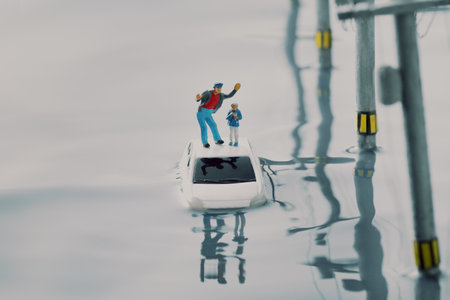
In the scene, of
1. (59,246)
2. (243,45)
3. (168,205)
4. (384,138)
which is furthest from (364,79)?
(243,45)

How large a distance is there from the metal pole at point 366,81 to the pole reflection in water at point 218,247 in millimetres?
4474

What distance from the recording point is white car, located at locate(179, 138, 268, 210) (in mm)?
13516

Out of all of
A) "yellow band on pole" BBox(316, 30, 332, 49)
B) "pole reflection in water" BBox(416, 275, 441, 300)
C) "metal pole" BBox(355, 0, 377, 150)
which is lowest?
"pole reflection in water" BBox(416, 275, 441, 300)

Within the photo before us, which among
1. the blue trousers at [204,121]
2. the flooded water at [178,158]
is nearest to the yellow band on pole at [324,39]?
the flooded water at [178,158]

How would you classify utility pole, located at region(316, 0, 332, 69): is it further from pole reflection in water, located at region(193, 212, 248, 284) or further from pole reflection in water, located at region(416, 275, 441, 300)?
pole reflection in water, located at region(416, 275, 441, 300)

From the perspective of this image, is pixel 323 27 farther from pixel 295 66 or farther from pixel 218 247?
pixel 218 247

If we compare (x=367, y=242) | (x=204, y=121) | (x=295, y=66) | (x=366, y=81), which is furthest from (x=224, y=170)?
(x=295, y=66)

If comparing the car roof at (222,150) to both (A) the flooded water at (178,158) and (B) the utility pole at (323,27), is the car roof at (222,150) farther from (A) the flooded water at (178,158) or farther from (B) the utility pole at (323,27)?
(B) the utility pole at (323,27)

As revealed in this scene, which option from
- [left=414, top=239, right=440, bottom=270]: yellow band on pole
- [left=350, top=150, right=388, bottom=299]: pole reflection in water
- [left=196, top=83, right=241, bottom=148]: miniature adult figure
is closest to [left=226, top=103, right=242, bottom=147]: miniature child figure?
[left=196, top=83, right=241, bottom=148]: miniature adult figure

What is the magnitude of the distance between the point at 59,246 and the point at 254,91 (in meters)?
10.8

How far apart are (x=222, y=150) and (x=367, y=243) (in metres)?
3.57

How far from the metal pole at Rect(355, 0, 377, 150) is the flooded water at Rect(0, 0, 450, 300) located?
0.62 meters

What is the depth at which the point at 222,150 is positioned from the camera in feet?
47.8

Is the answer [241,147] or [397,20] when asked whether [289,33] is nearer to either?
[241,147]
